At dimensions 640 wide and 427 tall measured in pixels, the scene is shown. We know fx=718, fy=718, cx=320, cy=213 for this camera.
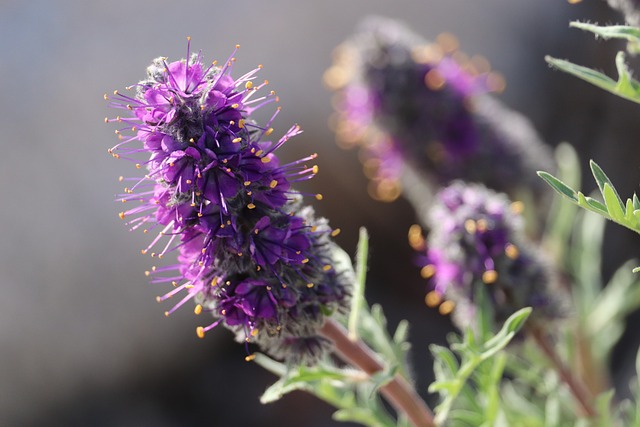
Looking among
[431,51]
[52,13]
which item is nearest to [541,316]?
[431,51]

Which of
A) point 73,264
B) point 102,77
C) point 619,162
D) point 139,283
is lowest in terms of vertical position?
point 619,162

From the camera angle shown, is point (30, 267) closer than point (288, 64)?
Yes

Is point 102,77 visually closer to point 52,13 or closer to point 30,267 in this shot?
point 52,13

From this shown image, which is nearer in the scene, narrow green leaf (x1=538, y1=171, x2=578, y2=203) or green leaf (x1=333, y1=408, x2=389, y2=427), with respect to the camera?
narrow green leaf (x1=538, y1=171, x2=578, y2=203)

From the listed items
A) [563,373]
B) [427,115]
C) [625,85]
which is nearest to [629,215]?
[625,85]

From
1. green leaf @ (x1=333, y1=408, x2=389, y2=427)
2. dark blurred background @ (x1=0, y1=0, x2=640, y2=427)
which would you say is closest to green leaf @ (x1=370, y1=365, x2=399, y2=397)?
green leaf @ (x1=333, y1=408, x2=389, y2=427)

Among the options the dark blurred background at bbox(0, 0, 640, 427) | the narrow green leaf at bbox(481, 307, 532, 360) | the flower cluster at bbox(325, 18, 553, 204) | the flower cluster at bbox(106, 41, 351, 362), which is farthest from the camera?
the dark blurred background at bbox(0, 0, 640, 427)

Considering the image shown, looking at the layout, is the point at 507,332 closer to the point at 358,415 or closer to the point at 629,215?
the point at 629,215

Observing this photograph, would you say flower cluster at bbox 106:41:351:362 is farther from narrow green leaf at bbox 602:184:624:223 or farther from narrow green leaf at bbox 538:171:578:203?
narrow green leaf at bbox 602:184:624:223
